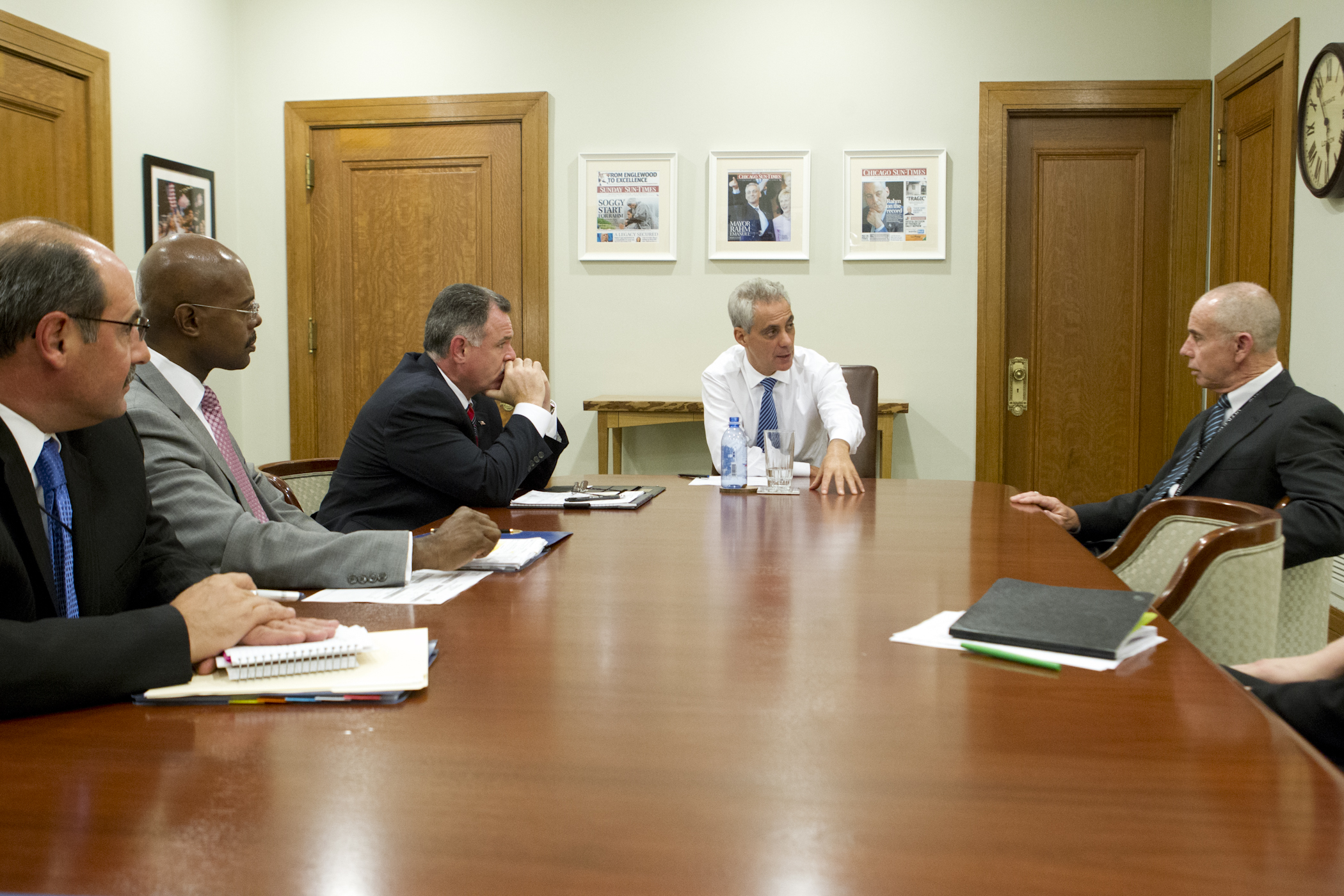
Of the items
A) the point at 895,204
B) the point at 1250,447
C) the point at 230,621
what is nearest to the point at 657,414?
the point at 895,204

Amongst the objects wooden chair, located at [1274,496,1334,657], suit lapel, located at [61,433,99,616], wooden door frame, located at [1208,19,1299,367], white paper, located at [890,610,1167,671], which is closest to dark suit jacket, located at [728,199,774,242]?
wooden door frame, located at [1208,19,1299,367]

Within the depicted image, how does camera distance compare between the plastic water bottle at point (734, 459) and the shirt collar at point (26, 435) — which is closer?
the shirt collar at point (26, 435)

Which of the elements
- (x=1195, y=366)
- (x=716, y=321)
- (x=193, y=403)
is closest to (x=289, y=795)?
(x=193, y=403)

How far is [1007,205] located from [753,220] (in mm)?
1162

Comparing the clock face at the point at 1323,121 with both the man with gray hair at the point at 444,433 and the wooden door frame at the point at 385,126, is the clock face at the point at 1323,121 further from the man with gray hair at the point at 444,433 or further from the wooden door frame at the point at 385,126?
the wooden door frame at the point at 385,126

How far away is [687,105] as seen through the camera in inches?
189

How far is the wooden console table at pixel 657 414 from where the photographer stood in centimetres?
446

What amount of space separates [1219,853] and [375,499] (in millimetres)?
2181

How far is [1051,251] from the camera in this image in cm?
478

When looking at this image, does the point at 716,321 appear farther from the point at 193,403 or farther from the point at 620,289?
the point at 193,403

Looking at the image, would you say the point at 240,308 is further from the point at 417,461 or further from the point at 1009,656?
the point at 1009,656

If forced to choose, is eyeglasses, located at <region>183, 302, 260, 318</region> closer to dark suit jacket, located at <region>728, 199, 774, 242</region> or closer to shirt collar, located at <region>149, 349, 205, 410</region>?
shirt collar, located at <region>149, 349, 205, 410</region>

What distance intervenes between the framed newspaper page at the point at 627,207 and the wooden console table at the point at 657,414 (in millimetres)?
716

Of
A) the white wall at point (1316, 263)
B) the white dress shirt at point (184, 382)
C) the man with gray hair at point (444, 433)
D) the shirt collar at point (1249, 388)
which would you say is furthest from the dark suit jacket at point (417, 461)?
the white wall at point (1316, 263)
